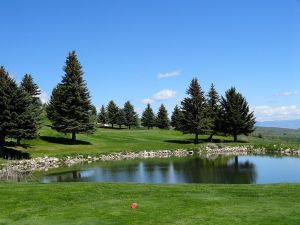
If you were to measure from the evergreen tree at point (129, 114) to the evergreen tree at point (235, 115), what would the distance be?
53118 millimetres

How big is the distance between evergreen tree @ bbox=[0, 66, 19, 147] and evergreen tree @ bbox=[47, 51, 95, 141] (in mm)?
16345

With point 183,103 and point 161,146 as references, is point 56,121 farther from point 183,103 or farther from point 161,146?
point 183,103

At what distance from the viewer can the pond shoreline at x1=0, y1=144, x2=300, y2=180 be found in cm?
3856

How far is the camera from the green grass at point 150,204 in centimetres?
1257

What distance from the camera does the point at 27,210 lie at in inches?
587

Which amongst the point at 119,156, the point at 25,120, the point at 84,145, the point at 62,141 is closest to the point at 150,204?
the point at 25,120

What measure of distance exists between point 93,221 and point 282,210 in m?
5.96

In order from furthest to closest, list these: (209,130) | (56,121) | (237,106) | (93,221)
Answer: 1. (237,106)
2. (209,130)
3. (56,121)
4. (93,221)

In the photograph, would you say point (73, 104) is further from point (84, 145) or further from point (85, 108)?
point (84, 145)

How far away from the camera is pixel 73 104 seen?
2382 inches

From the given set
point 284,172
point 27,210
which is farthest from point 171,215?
point 284,172

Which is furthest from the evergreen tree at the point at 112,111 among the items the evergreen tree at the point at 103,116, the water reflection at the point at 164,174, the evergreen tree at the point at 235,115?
the water reflection at the point at 164,174

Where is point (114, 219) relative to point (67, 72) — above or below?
below

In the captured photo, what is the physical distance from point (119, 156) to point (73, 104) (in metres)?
12.8
